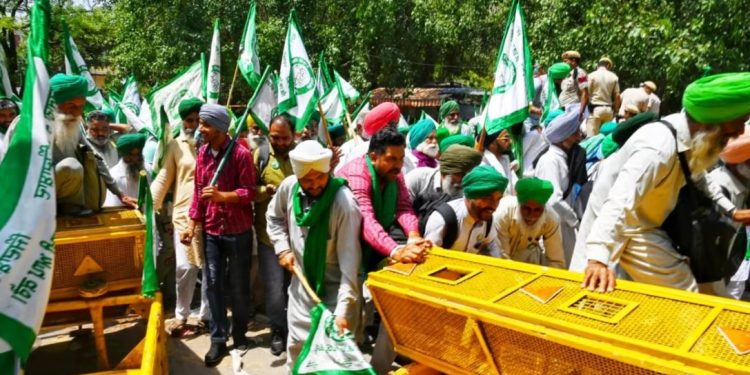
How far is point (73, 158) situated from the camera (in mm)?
3736

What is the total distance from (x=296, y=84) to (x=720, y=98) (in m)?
4.20

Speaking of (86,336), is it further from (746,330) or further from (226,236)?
(746,330)

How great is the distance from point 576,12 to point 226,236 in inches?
366

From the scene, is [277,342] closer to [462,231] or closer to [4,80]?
[462,231]

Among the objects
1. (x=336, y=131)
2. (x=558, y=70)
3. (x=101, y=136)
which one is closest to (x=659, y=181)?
(x=101, y=136)

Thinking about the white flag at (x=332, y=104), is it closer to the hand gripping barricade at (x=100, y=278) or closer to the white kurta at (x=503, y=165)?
the white kurta at (x=503, y=165)

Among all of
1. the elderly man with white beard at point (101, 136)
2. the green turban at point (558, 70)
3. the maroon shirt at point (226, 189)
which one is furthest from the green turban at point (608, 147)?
the elderly man with white beard at point (101, 136)

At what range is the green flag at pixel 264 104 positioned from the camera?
17.3 ft

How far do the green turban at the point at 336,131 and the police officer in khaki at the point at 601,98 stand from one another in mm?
3741

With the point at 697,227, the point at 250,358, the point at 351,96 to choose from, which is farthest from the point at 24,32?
the point at 697,227

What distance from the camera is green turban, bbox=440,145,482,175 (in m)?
3.98

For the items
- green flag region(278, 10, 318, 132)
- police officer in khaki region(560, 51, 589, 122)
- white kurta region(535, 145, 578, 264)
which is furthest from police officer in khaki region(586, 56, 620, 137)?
green flag region(278, 10, 318, 132)

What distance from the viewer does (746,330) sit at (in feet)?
6.27

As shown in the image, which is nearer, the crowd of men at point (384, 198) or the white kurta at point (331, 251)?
the crowd of men at point (384, 198)
